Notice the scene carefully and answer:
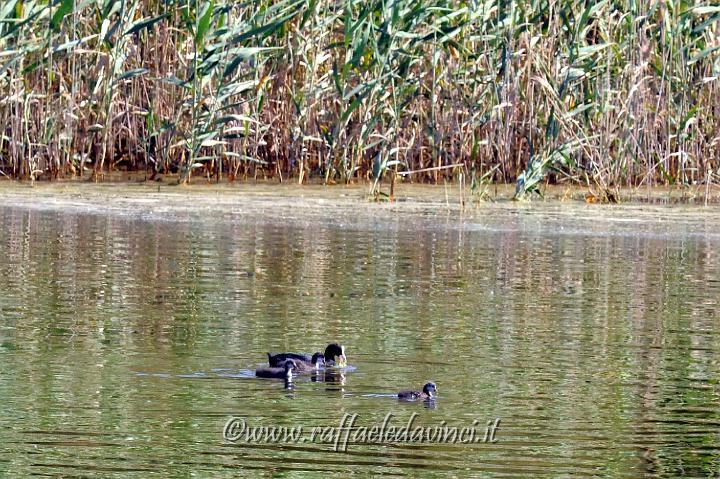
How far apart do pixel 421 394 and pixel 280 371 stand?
638mm

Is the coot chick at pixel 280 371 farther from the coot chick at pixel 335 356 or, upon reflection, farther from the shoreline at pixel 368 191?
the shoreline at pixel 368 191

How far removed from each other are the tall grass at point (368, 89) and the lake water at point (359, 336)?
122 centimetres

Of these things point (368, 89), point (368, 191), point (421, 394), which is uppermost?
point (368, 89)

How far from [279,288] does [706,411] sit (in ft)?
11.6

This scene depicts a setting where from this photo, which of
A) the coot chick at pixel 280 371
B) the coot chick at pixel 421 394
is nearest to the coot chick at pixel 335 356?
the coot chick at pixel 280 371

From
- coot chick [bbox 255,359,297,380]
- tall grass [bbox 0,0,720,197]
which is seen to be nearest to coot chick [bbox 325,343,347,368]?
coot chick [bbox 255,359,297,380]

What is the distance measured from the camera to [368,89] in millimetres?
13883

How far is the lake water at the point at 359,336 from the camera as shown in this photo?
17.2 feet

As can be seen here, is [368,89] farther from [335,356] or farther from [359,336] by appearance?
[335,356]

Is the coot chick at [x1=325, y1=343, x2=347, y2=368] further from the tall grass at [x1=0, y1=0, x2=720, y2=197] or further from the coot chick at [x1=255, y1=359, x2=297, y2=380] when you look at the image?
the tall grass at [x1=0, y1=0, x2=720, y2=197]

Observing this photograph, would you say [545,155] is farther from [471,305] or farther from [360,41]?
[471,305]

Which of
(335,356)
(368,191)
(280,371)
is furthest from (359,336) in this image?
(368,191)

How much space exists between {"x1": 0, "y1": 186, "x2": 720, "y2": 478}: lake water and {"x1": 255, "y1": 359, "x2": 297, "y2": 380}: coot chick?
44 millimetres

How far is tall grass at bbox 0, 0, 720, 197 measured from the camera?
546 inches
